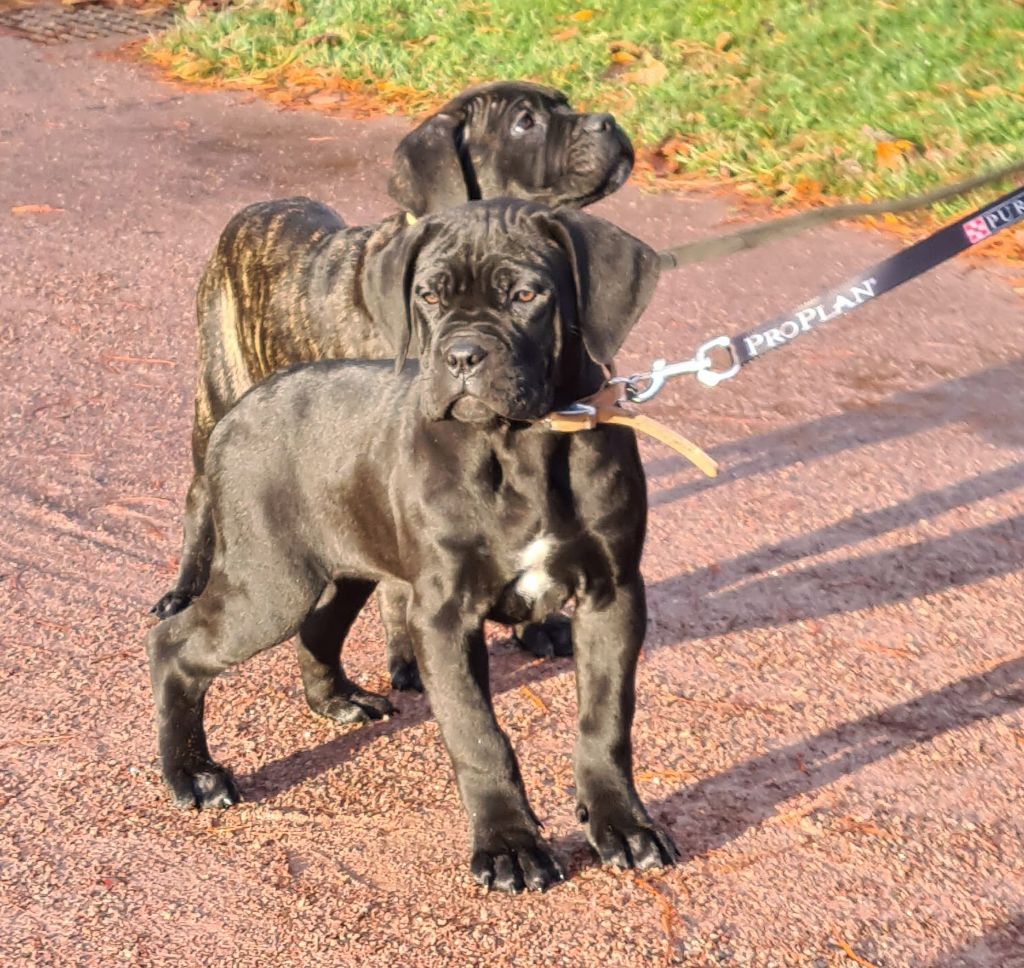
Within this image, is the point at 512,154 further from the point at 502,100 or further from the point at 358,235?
the point at 358,235

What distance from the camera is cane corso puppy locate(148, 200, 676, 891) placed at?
4.00 metres

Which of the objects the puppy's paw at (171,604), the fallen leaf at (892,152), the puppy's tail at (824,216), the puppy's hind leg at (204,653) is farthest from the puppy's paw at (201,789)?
the fallen leaf at (892,152)

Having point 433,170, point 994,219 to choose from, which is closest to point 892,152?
point 433,170

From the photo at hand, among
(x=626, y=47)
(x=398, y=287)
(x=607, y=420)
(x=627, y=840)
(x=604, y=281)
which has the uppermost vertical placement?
(x=604, y=281)

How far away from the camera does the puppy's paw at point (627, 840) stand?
4.21m

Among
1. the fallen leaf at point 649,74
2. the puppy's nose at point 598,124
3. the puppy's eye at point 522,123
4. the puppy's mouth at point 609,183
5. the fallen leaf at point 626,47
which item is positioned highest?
the puppy's nose at point 598,124

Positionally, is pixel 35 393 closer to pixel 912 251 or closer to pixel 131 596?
pixel 131 596

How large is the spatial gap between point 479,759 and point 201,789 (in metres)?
0.92

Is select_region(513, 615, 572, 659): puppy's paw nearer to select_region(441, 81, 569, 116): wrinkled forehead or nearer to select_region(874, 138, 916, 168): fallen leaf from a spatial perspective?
select_region(441, 81, 569, 116): wrinkled forehead

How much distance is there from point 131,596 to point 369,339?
3.95ft

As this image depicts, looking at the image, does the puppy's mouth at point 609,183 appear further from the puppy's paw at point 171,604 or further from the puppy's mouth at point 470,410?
the puppy's mouth at point 470,410

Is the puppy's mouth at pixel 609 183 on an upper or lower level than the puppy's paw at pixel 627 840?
upper

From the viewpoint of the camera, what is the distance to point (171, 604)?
5.53 meters

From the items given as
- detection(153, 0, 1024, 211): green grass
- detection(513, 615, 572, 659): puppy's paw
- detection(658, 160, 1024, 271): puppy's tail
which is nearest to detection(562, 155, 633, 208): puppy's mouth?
detection(658, 160, 1024, 271): puppy's tail
